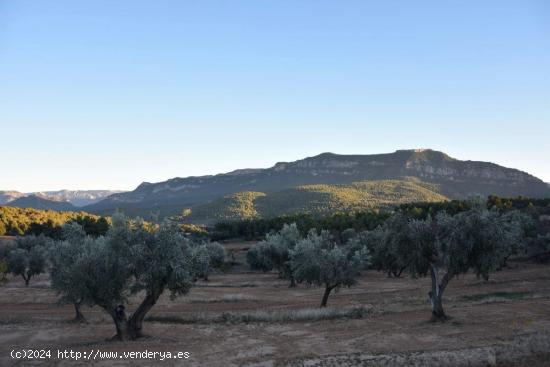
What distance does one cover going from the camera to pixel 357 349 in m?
28.1

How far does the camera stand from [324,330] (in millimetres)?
34812

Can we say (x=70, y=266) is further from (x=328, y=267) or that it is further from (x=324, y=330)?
(x=328, y=267)

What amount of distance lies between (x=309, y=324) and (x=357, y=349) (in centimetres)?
995

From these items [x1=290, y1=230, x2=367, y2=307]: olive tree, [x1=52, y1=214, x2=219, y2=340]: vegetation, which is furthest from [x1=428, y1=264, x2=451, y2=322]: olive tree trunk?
[x1=52, y1=214, x2=219, y2=340]: vegetation

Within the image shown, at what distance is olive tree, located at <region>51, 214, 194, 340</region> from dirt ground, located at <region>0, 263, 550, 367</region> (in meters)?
2.94

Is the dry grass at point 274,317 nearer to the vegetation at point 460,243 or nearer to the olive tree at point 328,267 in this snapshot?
the olive tree at point 328,267

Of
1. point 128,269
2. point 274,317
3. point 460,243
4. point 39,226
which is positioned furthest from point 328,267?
point 39,226

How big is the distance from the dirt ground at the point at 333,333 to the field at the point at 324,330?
0.20ft

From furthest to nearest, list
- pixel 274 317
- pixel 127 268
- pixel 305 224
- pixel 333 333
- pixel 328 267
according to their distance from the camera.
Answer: pixel 305 224
pixel 328 267
pixel 274 317
pixel 333 333
pixel 127 268

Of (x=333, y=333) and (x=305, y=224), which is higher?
(x=305, y=224)

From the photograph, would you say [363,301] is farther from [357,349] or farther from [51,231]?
[51,231]

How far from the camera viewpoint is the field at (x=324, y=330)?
2614 cm

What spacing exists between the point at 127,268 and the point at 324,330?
14924 mm

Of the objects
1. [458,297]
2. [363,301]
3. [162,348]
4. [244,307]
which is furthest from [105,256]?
[458,297]
